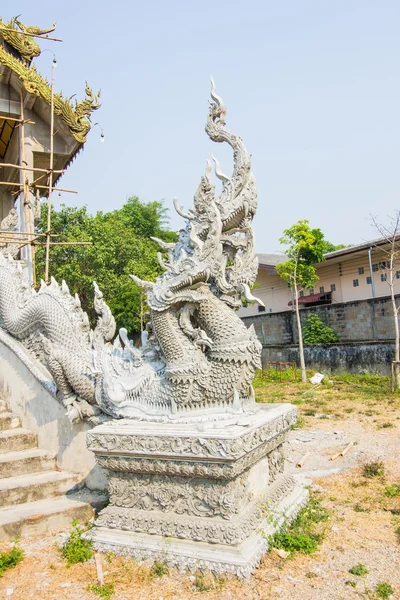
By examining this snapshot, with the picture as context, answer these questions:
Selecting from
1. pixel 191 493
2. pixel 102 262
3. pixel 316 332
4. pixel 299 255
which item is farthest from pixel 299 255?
pixel 191 493

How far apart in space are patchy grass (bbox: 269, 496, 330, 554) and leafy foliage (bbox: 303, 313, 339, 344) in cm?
1366

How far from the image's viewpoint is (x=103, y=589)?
3391 millimetres

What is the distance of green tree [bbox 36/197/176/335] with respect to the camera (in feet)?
62.1

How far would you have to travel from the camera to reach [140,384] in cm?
464

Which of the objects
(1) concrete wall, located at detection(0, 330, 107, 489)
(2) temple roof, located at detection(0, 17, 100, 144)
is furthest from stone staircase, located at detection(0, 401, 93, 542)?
(2) temple roof, located at detection(0, 17, 100, 144)

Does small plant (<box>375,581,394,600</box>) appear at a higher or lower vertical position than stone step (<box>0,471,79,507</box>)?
lower

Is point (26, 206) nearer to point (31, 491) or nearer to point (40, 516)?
point (31, 491)

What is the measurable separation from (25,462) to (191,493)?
6.77 ft

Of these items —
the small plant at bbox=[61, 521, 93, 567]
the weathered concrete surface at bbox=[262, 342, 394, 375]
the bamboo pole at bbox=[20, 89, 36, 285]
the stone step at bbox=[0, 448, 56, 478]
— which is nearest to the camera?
the small plant at bbox=[61, 521, 93, 567]

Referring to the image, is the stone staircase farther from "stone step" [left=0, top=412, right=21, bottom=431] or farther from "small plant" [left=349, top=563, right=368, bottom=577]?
"small plant" [left=349, top=563, right=368, bottom=577]

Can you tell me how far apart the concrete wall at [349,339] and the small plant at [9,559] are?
12901mm

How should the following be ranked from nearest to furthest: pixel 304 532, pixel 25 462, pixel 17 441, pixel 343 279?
pixel 304 532 → pixel 25 462 → pixel 17 441 → pixel 343 279

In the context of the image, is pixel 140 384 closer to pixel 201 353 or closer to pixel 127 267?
pixel 201 353

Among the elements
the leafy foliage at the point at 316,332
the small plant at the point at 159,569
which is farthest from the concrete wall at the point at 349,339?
the small plant at the point at 159,569
